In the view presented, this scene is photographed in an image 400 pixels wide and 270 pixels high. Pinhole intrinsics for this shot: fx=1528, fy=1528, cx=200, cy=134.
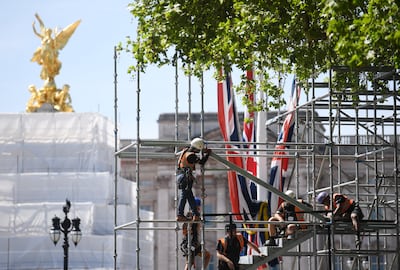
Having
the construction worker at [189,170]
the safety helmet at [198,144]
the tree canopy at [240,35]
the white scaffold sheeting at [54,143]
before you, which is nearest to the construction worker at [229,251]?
the construction worker at [189,170]

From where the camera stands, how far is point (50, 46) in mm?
72812

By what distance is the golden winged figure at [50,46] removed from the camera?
7281 cm

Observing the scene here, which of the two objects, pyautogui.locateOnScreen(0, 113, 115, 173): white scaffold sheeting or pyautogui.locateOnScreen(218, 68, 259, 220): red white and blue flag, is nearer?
pyautogui.locateOnScreen(218, 68, 259, 220): red white and blue flag

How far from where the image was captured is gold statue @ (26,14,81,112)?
72.4 m

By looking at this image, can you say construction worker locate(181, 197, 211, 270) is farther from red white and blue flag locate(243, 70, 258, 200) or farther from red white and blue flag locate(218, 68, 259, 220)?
red white and blue flag locate(218, 68, 259, 220)

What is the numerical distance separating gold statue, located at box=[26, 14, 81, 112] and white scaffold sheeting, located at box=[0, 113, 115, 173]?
18.3 feet

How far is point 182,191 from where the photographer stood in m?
28.0

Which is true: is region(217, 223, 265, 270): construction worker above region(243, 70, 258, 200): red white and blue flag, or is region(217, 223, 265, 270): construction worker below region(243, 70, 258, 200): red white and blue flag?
below

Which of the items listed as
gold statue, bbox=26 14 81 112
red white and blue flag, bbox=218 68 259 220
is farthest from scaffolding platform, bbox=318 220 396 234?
gold statue, bbox=26 14 81 112

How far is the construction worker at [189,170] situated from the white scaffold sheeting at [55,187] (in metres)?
36.2

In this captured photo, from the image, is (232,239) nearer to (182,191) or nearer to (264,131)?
(182,191)

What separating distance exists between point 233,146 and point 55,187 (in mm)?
27839

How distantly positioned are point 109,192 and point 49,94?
965 cm

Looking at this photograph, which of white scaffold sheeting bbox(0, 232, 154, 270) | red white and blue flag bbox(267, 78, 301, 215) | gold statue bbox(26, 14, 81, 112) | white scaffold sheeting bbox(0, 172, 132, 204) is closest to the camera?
red white and blue flag bbox(267, 78, 301, 215)
